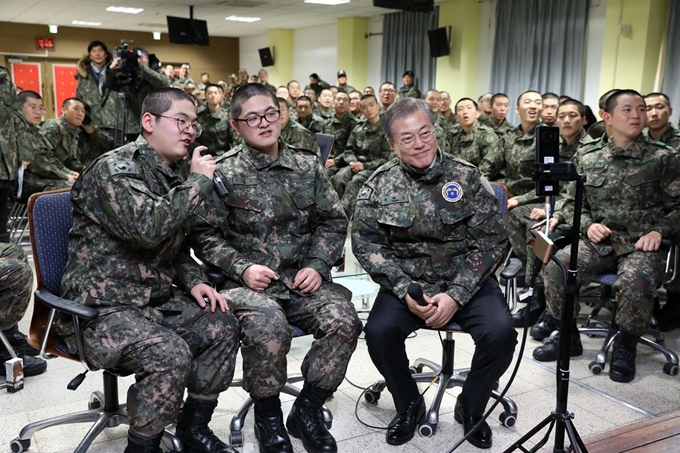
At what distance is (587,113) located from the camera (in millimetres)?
5969

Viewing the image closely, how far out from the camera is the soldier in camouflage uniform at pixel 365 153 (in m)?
6.27

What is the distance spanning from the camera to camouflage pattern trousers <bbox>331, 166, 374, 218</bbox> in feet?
20.2

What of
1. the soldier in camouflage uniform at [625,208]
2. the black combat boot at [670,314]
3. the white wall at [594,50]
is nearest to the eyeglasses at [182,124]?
the soldier in camouflage uniform at [625,208]

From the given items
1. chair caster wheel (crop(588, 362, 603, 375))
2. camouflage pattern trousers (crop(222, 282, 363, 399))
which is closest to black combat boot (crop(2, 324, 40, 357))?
camouflage pattern trousers (crop(222, 282, 363, 399))

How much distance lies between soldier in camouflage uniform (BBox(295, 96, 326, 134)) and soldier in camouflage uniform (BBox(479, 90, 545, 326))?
2.99 metres

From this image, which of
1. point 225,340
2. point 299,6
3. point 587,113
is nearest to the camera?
point 225,340

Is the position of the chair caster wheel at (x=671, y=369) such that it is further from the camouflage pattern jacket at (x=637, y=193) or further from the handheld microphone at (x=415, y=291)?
the handheld microphone at (x=415, y=291)

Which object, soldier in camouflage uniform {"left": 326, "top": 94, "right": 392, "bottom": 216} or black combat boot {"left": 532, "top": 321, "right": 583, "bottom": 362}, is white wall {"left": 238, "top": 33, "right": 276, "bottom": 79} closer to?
soldier in camouflage uniform {"left": 326, "top": 94, "right": 392, "bottom": 216}

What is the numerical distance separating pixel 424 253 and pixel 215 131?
4509 mm

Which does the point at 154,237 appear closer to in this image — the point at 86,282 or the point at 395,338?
the point at 86,282

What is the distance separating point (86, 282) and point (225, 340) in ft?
1.54

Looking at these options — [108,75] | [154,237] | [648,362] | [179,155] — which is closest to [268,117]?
[179,155]

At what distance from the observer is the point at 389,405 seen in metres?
2.61

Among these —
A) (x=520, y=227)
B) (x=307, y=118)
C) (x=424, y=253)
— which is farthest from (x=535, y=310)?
(x=307, y=118)
